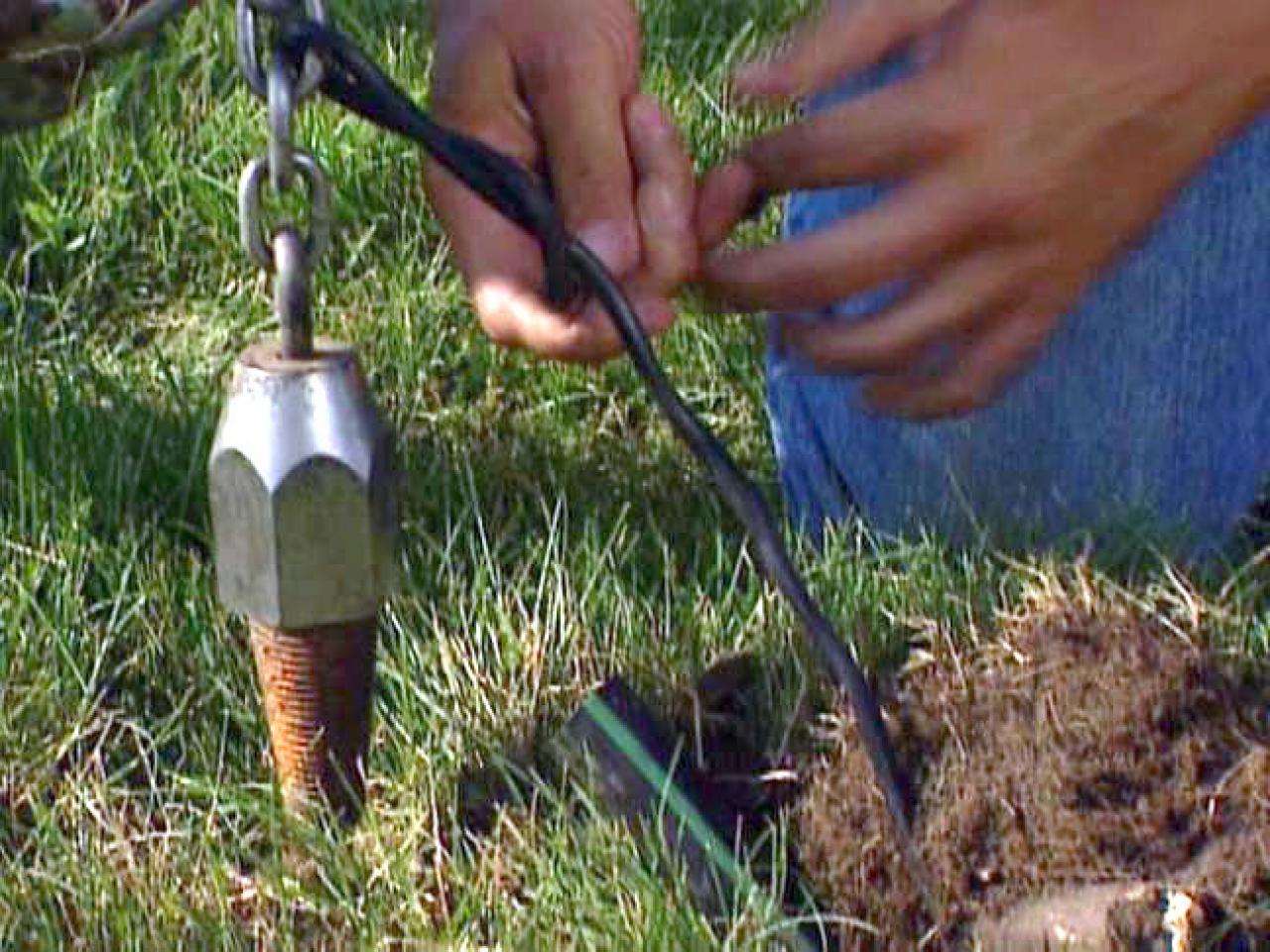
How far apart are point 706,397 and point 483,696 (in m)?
0.60

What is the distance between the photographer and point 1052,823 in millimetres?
1459

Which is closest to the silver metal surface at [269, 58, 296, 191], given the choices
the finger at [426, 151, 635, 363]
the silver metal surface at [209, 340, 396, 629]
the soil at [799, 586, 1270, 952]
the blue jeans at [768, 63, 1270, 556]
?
the silver metal surface at [209, 340, 396, 629]

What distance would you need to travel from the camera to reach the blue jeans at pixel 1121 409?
199 cm

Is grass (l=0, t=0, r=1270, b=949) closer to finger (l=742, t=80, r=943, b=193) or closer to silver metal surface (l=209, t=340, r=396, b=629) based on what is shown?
silver metal surface (l=209, t=340, r=396, b=629)

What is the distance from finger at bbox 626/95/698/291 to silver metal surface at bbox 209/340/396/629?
0.22 metres

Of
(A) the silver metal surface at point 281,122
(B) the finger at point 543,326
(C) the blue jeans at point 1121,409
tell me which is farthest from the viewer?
(C) the blue jeans at point 1121,409

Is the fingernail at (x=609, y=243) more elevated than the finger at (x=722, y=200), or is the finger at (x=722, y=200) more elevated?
the finger at (x=722, y=200)

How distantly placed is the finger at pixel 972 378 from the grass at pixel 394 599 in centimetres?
15

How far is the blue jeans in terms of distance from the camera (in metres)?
1.99

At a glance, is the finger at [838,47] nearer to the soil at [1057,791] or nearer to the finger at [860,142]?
the finger at [860,142]

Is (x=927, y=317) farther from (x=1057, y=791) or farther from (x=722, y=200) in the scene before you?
(x=1057, y=791)

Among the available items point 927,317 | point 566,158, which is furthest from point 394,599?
point 927,317

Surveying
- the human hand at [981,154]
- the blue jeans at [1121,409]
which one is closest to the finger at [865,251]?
the human hand at [981,154]

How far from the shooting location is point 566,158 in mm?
1622
